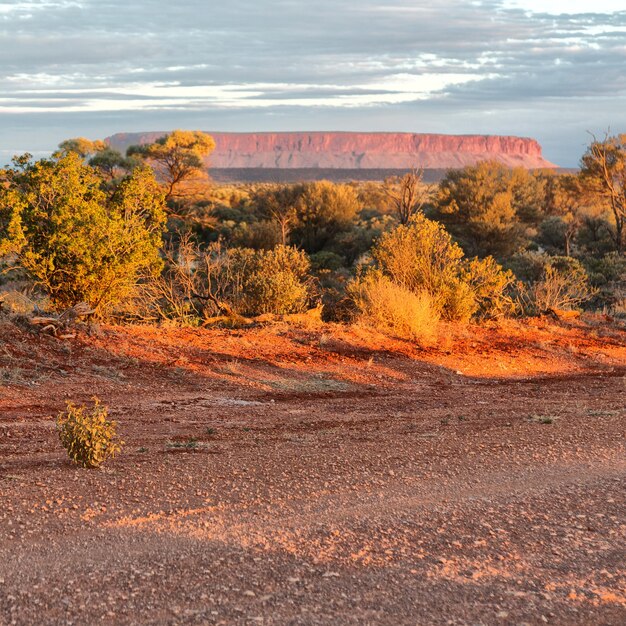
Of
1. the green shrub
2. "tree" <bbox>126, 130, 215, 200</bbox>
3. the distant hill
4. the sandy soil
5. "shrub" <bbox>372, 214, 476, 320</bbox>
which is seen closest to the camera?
the sandy soil

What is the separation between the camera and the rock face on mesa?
154 metres

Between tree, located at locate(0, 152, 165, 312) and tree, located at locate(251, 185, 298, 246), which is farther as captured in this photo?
tree, located at locate(251, 185, 298, 246)

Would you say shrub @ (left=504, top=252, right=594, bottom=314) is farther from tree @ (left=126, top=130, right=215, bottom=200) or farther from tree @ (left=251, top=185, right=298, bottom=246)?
tree @ (left=126, top=130, right=215, bottom=200)

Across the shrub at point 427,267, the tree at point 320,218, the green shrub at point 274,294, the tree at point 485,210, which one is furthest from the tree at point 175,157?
the green shrub at point 274,294

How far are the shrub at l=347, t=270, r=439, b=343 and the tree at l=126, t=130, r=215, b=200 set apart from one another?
2579cm

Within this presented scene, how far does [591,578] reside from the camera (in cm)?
491

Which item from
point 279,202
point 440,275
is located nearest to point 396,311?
point 440,275

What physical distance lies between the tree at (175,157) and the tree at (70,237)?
84.9ft

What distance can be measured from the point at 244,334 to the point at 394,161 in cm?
14296

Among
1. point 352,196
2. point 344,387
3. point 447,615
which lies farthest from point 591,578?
point 352,196

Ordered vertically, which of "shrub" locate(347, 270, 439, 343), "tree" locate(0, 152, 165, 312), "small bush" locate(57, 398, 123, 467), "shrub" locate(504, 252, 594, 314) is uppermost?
"tree" locate(0, 152, 165, 312)

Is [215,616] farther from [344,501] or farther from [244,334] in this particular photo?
[244,334]

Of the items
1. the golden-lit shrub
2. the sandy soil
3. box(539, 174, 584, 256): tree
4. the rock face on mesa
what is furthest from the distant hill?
the sandy soil

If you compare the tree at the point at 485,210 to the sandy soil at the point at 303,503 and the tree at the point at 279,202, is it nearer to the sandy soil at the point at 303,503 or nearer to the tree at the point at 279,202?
the tree at the point at 279,202
